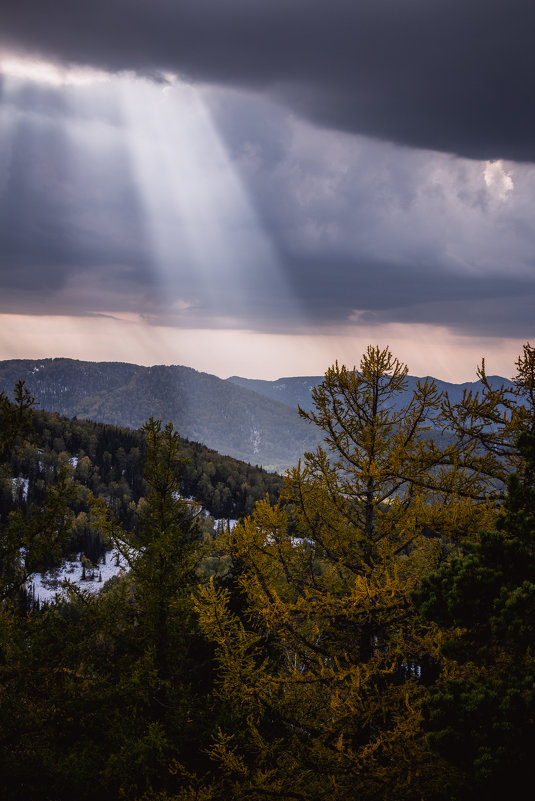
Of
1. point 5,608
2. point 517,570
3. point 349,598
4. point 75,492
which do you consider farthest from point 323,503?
point 5,608

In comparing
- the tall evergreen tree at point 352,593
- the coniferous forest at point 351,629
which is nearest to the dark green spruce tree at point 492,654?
the coniferous forest at point 351,629

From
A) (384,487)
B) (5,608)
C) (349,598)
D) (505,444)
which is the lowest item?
(5,608)

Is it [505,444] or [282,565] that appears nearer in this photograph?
[505,444]

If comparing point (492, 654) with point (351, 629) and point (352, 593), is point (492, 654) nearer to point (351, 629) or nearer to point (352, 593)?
point (352, 593)

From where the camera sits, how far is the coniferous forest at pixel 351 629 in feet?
22.4

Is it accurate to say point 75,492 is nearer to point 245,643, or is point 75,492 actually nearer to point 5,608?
point 5,608

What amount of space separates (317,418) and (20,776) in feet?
31.0

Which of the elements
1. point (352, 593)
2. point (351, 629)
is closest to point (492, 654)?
point (352, 593)

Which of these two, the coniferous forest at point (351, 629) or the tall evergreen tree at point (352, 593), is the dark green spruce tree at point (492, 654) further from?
the tall evergreen tree at point (352, 593)

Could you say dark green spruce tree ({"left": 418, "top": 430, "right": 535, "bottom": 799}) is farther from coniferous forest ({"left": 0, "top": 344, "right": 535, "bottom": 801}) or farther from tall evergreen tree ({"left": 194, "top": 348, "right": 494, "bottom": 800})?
tall evergreen tree ({"left": 194, "top": 348, "right": 494, "bottom": 800})

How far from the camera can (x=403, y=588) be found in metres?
8.06

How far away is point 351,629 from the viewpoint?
10.6 m

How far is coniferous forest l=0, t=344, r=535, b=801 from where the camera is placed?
22.4ft

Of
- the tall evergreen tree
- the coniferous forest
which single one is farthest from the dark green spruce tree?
the tall evergreen tree
